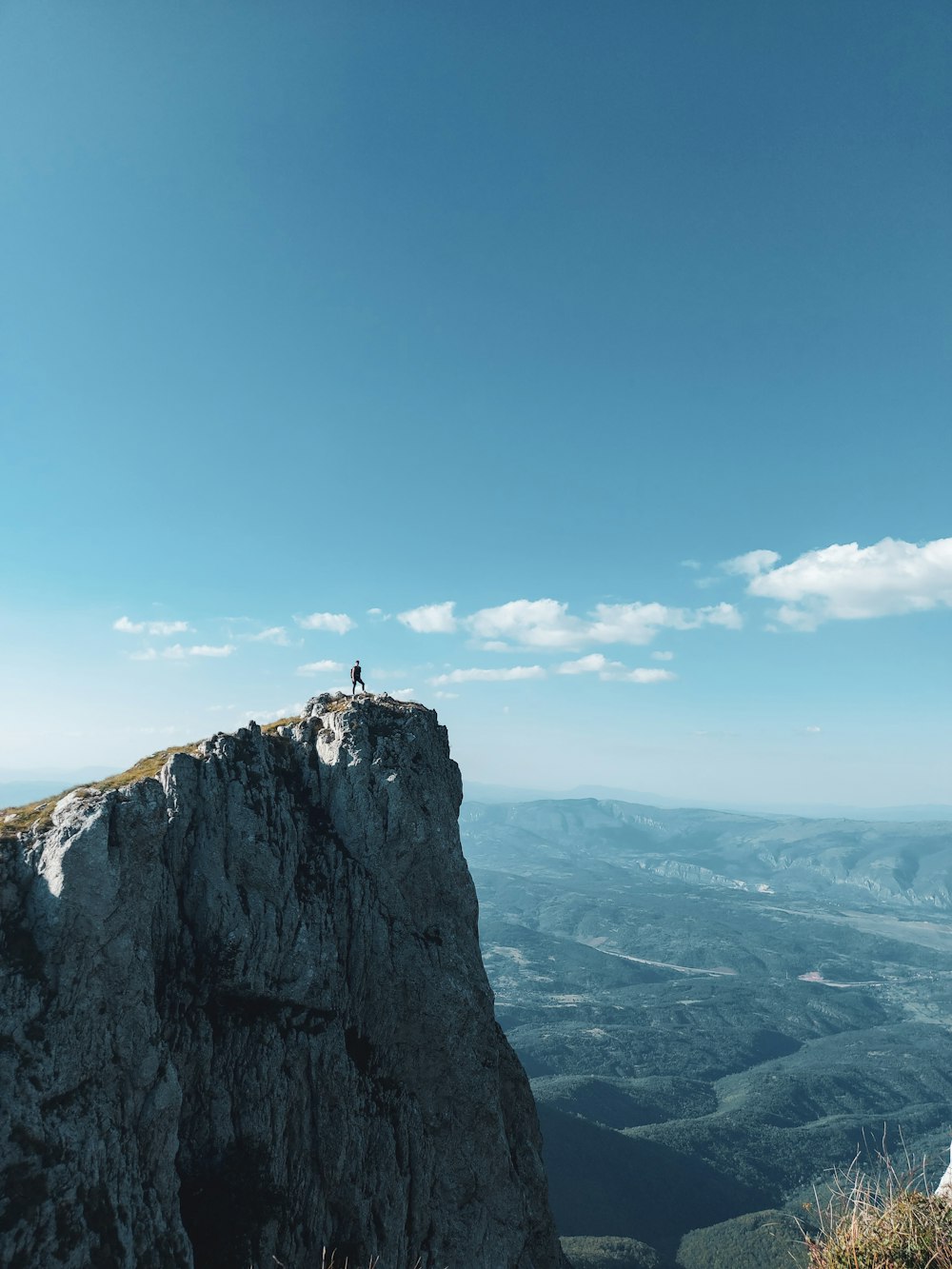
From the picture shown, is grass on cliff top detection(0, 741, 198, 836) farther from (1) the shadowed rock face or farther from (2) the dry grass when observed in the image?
(2) the dry grass

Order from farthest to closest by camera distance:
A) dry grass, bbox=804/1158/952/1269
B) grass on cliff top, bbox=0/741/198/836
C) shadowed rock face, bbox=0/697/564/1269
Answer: grass on cliff top, bbox=0/741/198/836 < shadowed rock face, bbox=0/697/564/1269 < dry grass, bbox=804/1158/952/1269

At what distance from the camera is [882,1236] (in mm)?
21172

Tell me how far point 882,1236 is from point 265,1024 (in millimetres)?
29223

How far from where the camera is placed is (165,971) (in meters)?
36.0

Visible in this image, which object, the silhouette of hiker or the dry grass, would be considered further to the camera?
the silhouette of hiker

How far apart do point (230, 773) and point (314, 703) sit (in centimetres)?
1157

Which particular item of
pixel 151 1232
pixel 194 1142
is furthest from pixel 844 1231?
pixel 194 1142

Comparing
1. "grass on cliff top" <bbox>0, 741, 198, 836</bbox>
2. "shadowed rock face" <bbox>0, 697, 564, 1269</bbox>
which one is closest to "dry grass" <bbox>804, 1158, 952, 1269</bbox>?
"shadowed rock face" <bbox>0, 697, 564, 1269</bbox>

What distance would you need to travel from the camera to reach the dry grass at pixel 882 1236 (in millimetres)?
20078

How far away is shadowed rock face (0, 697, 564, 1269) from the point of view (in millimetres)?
28922

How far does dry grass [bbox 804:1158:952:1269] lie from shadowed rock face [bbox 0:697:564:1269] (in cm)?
2587

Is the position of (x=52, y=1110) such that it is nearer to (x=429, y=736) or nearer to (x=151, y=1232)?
(x=151, y=1232)

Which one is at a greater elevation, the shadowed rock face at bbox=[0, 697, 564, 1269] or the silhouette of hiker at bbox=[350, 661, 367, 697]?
the silhouette of hiker at bbox=[350, 661, 367, 697]

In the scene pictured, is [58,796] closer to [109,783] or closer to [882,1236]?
[109,783]
